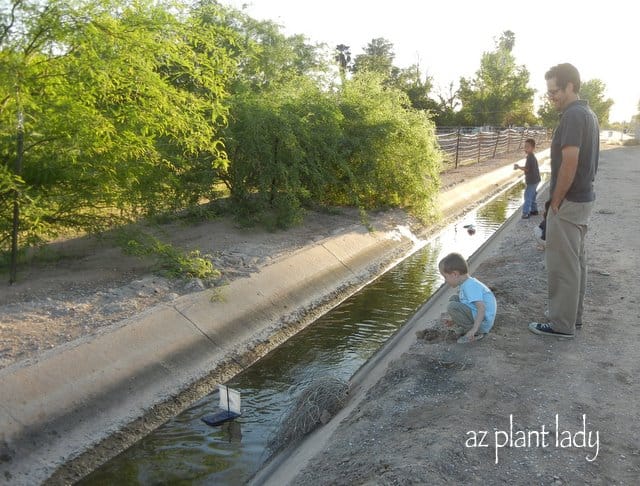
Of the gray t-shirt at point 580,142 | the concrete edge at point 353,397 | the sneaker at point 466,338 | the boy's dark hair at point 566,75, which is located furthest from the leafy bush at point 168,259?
the boy's dark hair at point 566,75

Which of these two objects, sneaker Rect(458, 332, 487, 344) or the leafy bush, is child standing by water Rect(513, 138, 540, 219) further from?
sneaker Rect(458, 332, 487, 344)

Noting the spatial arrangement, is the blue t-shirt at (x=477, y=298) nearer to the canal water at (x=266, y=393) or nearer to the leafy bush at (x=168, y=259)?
the canal water at (x=266, y=393)

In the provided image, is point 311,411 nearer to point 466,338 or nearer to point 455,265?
Answer: point 466,338

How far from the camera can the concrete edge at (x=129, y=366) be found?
4.96 m

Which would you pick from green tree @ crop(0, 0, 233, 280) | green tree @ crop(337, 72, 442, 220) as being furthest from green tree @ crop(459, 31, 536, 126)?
green tree @ crop(0, 0, 233, 280)

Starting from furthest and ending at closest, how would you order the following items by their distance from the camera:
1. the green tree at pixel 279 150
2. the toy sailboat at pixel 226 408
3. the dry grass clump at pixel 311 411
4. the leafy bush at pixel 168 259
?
the green tree at pixel 279 150 < the leafy bush at pixel 168 259 < the toy sailboat at pixel 226 408 < the dry grass clump at pixel 311 411

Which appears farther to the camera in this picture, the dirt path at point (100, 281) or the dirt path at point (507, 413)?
the dirt path at point (100, 281)

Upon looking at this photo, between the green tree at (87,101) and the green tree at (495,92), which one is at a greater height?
the green tree at (495,92)

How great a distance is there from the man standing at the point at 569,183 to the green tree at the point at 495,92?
169 ft

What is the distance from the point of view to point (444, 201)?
1811 centimetres

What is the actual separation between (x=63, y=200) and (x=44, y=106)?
57.2 inches

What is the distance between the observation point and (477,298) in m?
5.57

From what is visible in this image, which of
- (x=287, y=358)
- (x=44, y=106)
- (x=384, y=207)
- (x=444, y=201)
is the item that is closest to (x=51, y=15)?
(x=44, y=106)

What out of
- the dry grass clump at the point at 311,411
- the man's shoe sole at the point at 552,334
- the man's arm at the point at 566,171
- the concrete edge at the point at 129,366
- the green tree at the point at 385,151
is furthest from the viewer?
the green tree at the point at 385,151
